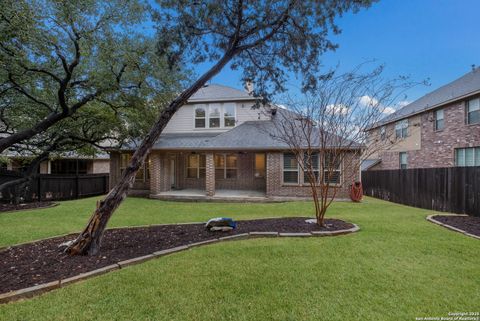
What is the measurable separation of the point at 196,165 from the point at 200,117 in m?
3.17

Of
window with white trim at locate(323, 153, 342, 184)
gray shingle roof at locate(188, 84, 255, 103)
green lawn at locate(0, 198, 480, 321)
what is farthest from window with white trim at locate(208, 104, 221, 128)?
green lawn at locate(0, 198, 480, 321)

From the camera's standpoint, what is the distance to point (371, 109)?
276 inches

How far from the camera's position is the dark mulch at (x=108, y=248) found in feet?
11.8

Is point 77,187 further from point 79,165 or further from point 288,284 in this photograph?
point 288,284

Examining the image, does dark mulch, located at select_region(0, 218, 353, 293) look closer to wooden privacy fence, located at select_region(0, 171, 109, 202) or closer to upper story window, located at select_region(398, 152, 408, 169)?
wooden privacy fence, located at select_region(0, 171, 109, 202)

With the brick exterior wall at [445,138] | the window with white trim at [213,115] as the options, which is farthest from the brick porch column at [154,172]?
the brick exterior wall at [445,138]

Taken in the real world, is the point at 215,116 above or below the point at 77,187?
above

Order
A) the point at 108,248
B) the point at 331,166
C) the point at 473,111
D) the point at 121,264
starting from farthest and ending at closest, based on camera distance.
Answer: the point at 473,111, the point at 331,166, the point at 108,248, the point at 121,264

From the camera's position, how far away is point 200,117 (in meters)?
15.8

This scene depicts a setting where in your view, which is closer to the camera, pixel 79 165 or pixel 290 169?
pixel 290 169

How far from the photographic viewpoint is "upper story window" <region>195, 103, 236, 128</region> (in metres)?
15.5

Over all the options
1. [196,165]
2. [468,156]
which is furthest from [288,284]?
[468,156]

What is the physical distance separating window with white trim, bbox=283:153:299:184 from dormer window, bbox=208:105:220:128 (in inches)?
212

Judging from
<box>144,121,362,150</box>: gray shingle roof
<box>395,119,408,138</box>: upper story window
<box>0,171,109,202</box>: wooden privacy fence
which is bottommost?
<box>0,171,109,202</box>: wooden privacy fence
